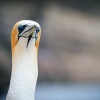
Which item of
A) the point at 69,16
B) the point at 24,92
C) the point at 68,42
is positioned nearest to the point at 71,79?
the point at 68,42

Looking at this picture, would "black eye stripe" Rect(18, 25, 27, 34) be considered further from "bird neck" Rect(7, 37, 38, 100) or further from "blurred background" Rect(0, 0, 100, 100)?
"blurred background" Rect(0, 0, 100, 100)

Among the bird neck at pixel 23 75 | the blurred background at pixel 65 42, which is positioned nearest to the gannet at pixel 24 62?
the bird neck at pixel 23 75

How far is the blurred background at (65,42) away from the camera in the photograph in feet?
6.36

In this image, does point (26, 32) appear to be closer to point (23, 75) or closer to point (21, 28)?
point (21, 28)

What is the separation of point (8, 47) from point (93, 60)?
51 centimetres

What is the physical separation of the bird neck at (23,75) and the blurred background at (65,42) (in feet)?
2.79

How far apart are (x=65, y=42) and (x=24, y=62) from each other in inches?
38.1

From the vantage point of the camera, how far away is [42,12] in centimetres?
197

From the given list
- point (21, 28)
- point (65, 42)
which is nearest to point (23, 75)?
point (21, 28)

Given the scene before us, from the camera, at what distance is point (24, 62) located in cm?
105

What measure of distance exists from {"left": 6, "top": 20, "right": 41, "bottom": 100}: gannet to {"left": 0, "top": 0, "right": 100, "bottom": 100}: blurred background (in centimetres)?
85

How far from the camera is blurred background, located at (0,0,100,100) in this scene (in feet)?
6.36

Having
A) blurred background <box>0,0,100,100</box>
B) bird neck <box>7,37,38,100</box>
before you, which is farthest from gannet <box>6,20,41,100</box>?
blurred background <box>0,0,100,100</box>

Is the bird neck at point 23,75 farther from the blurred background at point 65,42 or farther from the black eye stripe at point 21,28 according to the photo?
the blurred background at point 65,42
